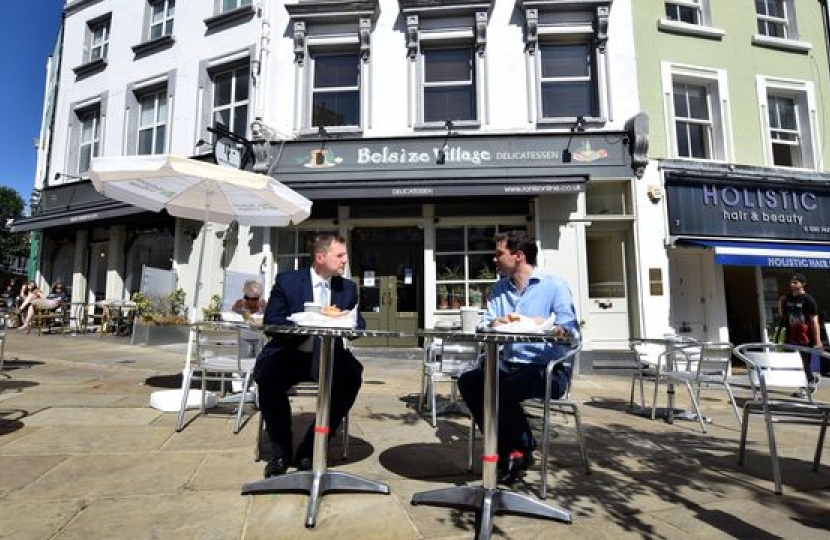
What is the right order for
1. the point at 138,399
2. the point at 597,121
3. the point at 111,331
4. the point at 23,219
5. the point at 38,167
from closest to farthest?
the point at 138,399, the point at 597,121, the point at 111,331, the point at 23,219, the point at 38,167

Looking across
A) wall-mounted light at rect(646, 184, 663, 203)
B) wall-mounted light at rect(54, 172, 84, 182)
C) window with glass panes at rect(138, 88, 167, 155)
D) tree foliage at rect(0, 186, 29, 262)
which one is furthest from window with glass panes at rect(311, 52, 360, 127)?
tree foliage at rect(0, 186, 29, 262)

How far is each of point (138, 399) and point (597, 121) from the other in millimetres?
9183

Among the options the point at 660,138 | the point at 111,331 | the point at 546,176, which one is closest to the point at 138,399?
the point at 546,176

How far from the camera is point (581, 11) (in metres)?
10.1

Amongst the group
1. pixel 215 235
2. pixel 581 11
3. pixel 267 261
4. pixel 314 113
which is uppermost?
pixel 581 11

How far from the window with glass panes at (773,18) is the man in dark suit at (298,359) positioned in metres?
13.0

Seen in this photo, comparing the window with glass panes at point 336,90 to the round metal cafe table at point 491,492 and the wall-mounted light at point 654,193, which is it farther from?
the round metal cafe table at point 491,492

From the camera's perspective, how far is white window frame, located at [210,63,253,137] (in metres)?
11.2

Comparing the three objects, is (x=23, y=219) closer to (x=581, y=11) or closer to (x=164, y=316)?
(x=164, y=316)

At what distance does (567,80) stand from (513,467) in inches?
365

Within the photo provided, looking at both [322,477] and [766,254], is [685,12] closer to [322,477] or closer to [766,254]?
[766,254]

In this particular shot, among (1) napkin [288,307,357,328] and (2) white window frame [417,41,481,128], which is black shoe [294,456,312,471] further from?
(2) white window frame [417,41,481,128]

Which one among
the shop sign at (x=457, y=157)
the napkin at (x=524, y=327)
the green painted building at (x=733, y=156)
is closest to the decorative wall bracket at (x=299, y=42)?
the shop sign at (x=457, y=157)

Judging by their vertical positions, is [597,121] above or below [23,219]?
above
